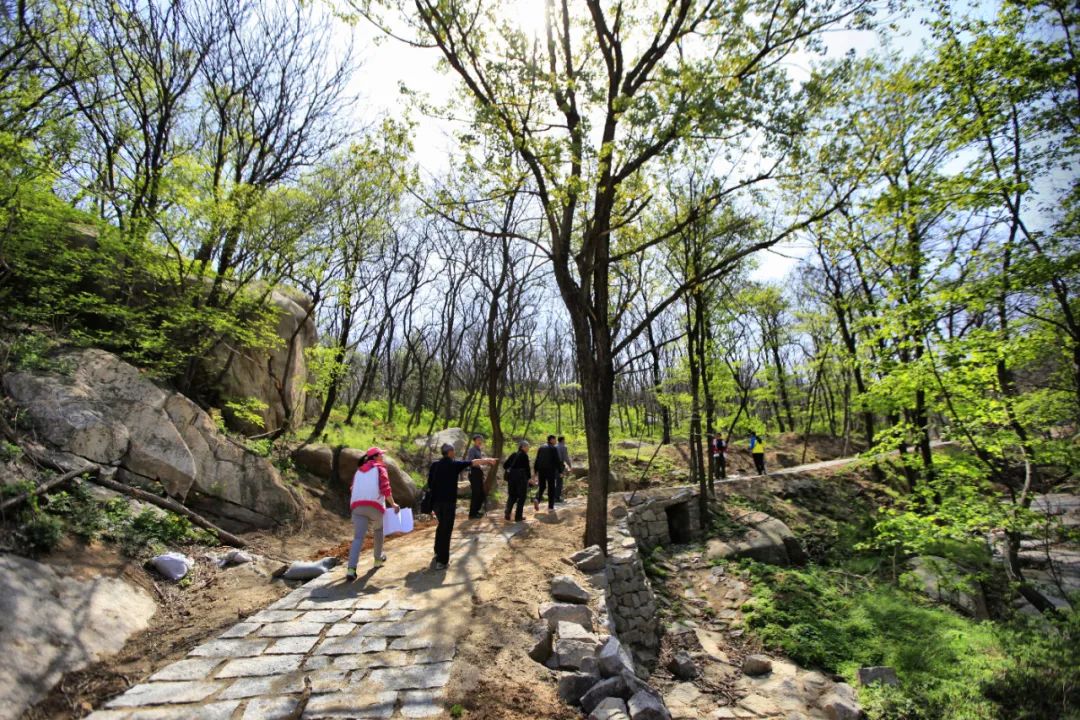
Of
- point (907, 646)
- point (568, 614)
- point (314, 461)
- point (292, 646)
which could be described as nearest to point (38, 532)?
point (292, 646)

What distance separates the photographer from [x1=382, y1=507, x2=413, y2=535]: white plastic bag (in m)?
6.91

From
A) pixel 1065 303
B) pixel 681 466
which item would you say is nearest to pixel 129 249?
pixel 1065 303

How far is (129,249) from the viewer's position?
31.1 ft

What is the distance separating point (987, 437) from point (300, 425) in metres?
17.8

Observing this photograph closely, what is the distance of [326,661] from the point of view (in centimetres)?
439

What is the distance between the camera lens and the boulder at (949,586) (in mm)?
10219

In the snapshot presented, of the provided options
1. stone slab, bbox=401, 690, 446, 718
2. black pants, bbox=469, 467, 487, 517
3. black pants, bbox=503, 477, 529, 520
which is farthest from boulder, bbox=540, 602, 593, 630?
black pants, bbox=503, 477, 529, 520

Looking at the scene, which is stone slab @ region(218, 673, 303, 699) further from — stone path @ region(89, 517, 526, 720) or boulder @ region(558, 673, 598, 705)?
boulder @ region(558, 673, 598, 705)

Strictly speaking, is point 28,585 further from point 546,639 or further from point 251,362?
point 251,362

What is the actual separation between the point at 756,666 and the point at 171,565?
8075 mm

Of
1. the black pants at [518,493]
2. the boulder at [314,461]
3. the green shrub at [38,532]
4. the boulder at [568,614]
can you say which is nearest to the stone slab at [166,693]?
the green shrub at [38,532]

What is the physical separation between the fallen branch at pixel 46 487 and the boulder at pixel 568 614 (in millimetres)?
5580

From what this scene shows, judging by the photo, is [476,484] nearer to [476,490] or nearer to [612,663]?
[476,490]

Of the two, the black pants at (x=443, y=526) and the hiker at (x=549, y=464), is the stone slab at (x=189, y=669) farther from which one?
the hiker at (x=549, y=464)
